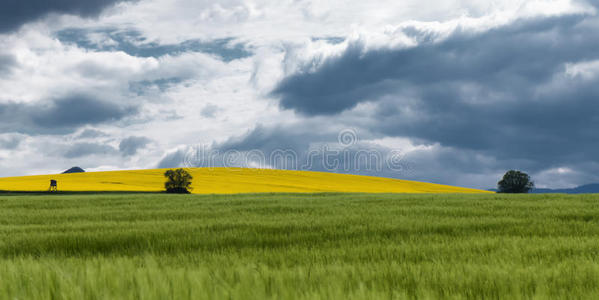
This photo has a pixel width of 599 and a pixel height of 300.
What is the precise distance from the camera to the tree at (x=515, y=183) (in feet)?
169

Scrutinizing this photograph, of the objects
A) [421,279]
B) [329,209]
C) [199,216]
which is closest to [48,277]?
[421,279]

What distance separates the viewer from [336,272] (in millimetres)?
3357

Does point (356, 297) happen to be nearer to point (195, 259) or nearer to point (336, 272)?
point (336, 272)

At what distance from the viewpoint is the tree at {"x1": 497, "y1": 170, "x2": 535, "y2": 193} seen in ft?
169

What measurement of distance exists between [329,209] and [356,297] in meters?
9.35

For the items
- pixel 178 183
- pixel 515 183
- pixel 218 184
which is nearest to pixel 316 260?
pixel 178 183

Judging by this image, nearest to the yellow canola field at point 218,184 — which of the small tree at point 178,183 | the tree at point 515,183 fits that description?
the small tree at point 178,183

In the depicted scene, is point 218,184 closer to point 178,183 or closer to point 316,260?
point 178,183

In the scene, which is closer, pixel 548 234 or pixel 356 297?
pixel 356 297

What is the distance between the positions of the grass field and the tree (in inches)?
1821

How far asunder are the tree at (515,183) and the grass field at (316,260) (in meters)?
46.3

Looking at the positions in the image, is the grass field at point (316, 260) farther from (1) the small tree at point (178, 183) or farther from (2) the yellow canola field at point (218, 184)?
(1) the small tree at point (178, 183)

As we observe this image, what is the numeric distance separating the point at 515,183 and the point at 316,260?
53.8 meters

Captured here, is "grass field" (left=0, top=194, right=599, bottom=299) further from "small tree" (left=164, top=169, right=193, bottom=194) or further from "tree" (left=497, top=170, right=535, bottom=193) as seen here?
"tree" (left=497, top=170, right=535, bottom=193)
